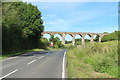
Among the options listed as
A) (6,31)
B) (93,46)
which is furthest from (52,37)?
(93,46)

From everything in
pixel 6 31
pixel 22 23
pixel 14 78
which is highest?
pixel 22 23

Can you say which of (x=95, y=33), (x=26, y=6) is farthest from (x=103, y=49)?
(x=95, y=33)

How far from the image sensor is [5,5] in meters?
30.5

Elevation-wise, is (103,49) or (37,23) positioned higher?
(37,23)

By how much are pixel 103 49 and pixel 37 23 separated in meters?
37.3

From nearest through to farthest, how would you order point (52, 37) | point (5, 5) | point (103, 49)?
1. point (103, 49)
2. point (5, 5)
3. point (52, 37)

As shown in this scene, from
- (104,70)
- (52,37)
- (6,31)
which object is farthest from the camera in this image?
(52,37)

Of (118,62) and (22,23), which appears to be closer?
(118,62)

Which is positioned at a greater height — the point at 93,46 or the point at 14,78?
the point at 93,46

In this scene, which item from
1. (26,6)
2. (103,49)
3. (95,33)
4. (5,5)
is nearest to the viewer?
(103,49)

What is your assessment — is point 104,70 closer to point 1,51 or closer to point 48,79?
point 48,79

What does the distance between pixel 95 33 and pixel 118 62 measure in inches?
4018

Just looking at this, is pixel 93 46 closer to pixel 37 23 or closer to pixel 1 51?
pixel 1 51

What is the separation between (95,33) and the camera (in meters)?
112
